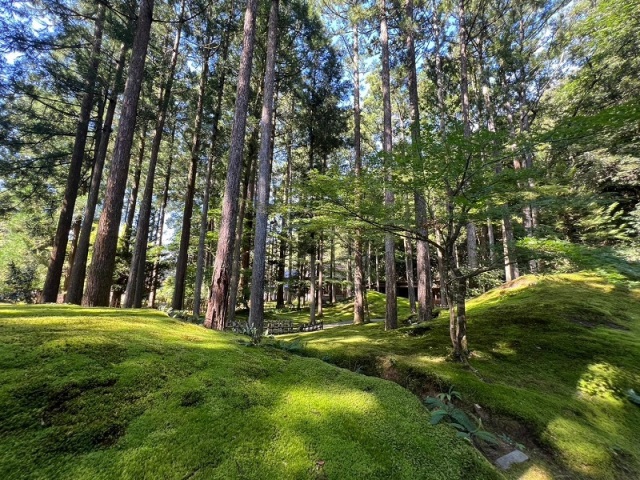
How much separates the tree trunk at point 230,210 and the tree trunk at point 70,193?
585cm

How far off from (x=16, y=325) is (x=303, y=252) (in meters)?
12.2

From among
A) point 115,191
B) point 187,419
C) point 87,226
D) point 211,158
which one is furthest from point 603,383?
point 87,226

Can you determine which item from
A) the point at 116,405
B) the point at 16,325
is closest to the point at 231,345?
the point at 116,405

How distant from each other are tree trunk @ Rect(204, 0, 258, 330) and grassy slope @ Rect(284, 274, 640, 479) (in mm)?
2201

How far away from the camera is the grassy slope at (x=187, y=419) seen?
1.36 m

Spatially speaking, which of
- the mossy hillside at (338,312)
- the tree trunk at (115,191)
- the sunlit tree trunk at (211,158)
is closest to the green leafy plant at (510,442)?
the tree trunk at (115,191)

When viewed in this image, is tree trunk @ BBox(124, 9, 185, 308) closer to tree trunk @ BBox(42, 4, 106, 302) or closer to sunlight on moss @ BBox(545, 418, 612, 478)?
tree trunk @ BBox(42, 4, 106, 302)

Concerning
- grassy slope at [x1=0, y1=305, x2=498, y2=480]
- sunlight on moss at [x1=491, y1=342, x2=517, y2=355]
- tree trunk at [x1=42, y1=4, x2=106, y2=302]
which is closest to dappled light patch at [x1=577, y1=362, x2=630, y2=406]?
sunlight on moss at [x1=491, y1=342, x2=517, y2=355]

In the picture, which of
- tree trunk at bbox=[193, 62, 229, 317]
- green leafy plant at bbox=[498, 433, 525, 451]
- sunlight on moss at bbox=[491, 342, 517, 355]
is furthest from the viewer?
tree trunk at bbox=[193, 62, 229, 317]

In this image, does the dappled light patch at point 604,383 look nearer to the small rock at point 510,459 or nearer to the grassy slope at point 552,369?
the grassy slope at point 552,369

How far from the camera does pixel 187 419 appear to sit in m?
1.66

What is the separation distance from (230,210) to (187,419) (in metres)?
5.20

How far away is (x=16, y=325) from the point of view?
249cm

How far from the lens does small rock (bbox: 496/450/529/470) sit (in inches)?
101
